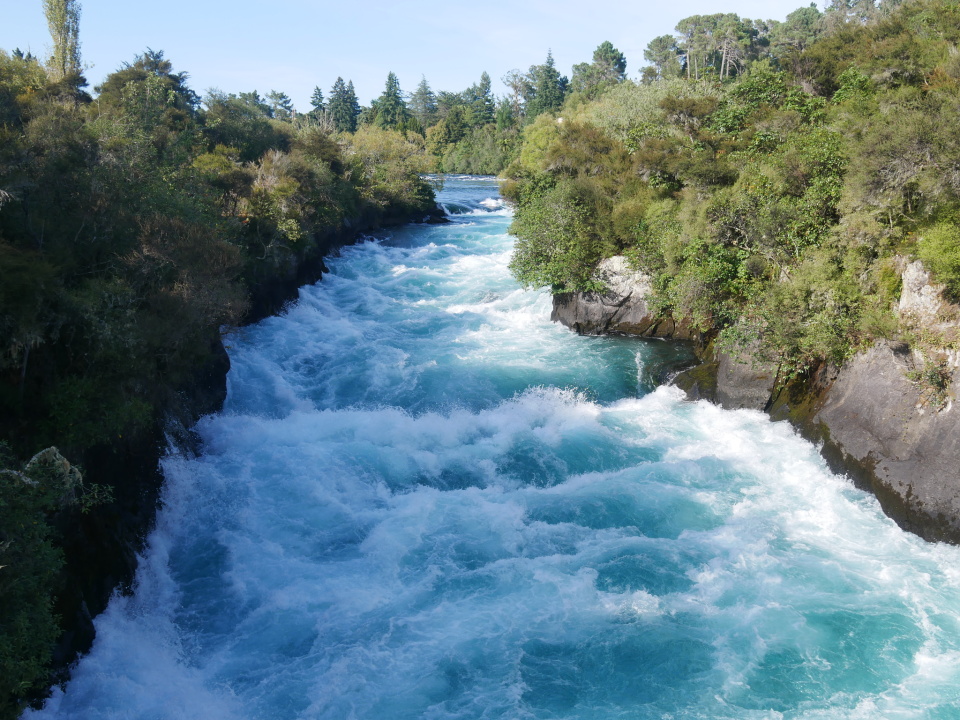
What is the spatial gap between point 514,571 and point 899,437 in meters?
→ 8.25

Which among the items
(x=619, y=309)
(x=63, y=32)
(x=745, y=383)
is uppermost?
(x=63, y=32)

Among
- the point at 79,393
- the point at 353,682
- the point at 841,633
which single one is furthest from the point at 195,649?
the point at 841,633

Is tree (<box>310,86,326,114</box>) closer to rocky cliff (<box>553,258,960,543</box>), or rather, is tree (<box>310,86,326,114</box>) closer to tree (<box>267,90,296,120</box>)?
tree (<box>267,90,296,120</box>)

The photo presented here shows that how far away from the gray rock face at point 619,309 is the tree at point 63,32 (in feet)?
112

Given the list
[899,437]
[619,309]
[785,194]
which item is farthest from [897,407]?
[619,309]

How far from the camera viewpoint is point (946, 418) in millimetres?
12461

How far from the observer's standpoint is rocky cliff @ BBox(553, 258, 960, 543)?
40.4 feet

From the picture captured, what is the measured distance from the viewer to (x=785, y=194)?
17.5m

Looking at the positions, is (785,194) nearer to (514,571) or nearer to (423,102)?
(514,571)

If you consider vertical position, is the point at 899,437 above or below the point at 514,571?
above

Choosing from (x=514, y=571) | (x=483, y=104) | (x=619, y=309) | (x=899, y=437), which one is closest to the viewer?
(x=514, y=571)

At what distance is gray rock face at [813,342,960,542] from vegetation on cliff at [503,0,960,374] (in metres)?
0.81

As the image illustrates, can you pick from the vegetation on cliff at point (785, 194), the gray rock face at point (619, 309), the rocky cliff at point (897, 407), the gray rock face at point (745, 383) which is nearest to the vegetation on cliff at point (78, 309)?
the gray rock face at point (619, 309)

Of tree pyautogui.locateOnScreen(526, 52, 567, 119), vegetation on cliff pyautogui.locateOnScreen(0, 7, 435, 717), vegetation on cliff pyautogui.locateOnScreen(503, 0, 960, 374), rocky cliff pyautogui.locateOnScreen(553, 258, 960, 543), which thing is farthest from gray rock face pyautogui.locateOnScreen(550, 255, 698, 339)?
tree pyautogui.locateOnScreen(526, 52, 567, 119)
